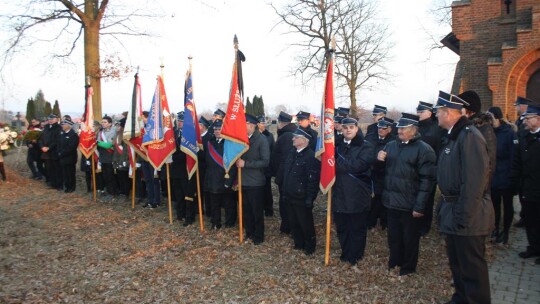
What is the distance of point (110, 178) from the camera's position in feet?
36.0

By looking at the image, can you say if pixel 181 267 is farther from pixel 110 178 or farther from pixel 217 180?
pixel 110 178

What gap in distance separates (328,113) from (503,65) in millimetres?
9276

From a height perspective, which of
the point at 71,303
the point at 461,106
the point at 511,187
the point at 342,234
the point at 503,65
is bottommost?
the point at 71,303

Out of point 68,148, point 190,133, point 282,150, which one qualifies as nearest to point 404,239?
point 282,150

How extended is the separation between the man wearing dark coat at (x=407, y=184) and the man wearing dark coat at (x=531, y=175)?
1777 millimetres

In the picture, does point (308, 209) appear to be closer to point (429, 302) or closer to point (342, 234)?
point (342, 234)

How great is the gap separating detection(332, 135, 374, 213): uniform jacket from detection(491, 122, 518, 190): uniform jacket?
2.38 meters

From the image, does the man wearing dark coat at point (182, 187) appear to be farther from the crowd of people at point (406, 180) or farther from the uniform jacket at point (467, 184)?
the uniform jacket at point (467, 184)

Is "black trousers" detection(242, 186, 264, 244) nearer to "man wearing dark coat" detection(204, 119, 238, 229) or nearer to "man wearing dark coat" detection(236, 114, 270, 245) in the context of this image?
"man wearing dark coat" detection(236, 114, 270, 245)

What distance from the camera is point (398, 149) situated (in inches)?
220

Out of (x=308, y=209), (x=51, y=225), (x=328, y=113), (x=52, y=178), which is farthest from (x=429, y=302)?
(x=52, y=178)

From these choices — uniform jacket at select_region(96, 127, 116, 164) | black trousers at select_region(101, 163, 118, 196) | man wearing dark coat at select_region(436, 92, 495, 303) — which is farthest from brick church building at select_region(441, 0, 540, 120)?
black trousers at select_region(101, 163, 118, 196)

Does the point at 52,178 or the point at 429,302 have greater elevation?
the point at 52,178

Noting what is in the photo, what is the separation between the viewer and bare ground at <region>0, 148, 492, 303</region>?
17.3ft
